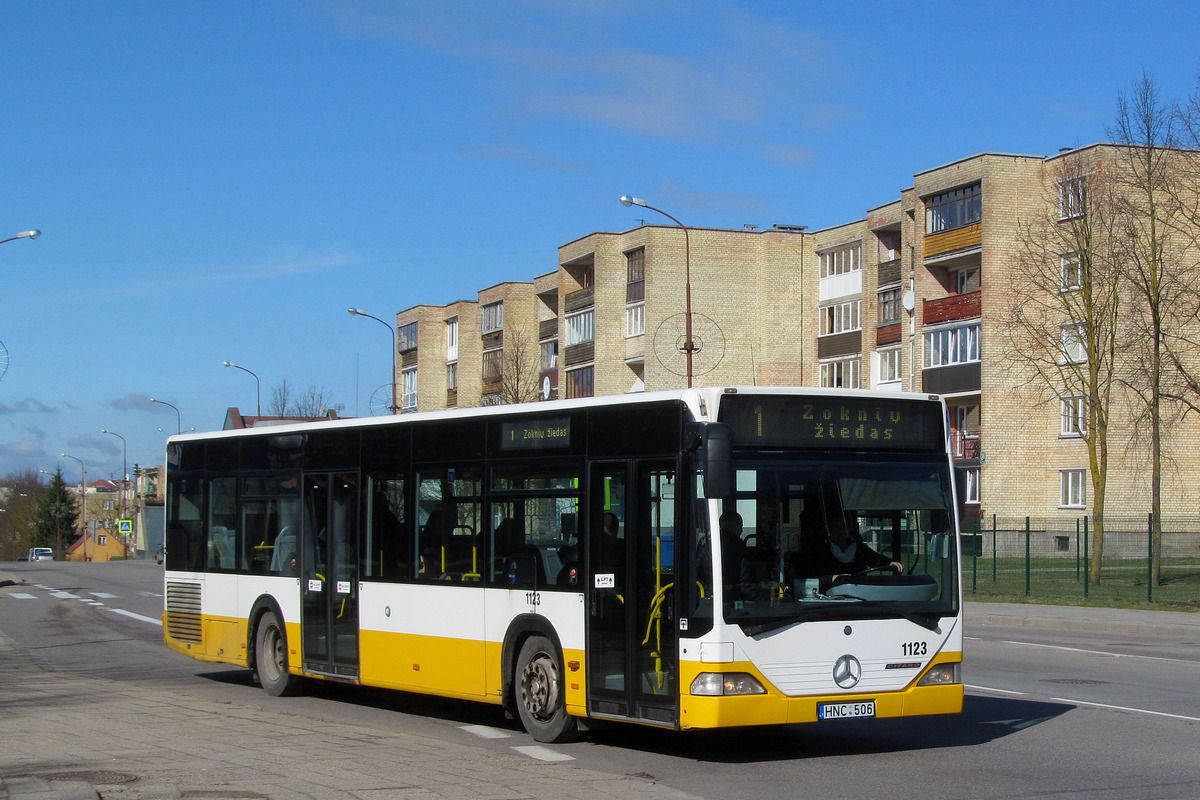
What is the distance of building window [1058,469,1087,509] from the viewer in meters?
53.0

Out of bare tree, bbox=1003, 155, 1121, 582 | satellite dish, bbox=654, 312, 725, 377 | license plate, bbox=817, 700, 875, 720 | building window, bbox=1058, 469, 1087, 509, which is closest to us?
license plate, bbox=817, 700, 875, 720

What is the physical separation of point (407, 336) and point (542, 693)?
104607 millimetres

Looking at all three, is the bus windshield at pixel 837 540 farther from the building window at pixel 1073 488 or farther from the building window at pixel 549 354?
the building window at pixel 549 354

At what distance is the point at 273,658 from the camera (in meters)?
14.7

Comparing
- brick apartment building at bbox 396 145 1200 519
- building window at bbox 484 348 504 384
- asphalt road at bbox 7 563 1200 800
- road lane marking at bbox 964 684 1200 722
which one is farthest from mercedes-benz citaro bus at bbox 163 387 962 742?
building window at bbox 484 348 504 384

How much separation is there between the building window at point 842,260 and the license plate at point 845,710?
194ft

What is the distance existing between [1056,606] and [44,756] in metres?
23.5

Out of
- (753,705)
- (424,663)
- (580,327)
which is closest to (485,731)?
(424,663)

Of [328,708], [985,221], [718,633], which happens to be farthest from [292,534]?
[985,221]

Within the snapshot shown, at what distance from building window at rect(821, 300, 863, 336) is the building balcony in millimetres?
8434

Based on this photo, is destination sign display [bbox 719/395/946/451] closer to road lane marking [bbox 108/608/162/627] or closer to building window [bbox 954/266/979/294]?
road lane marking [bbox 108/608/162/627]

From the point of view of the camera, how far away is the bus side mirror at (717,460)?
29.1 feet

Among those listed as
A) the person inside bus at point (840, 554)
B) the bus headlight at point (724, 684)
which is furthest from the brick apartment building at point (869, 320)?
the bus headlight at point (724, 684)

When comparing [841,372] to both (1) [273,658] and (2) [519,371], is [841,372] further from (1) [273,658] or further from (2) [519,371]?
(1) [273,658]
